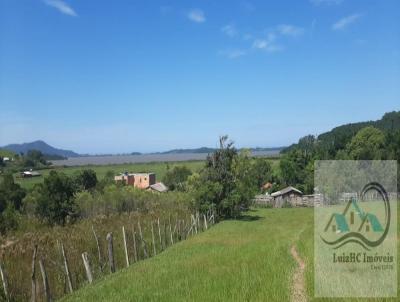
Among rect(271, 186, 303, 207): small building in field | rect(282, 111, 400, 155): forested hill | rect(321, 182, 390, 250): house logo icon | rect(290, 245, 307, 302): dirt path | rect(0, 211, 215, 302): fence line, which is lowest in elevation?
rect(271, 186, 303, 207): small building in field

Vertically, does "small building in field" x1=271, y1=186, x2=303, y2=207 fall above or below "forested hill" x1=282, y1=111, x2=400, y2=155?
below

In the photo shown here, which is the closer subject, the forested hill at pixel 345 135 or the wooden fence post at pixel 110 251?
the wooden fence post at pixel 110 251

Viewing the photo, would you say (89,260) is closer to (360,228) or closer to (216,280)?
(216,280)

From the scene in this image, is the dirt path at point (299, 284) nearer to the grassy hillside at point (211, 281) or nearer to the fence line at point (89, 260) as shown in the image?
the grassy hillside at point (211, 281)

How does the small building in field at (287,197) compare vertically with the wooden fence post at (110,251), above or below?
below

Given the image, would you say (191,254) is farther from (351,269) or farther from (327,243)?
(351,269)

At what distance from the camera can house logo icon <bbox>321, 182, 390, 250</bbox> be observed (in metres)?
11.9

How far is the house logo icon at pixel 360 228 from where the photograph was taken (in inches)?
470

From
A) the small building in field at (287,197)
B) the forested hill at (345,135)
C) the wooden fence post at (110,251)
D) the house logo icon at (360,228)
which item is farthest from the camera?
the forested hill at (345,135)

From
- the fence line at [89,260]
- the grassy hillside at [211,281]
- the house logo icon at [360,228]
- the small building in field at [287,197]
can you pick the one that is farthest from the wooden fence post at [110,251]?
the small building in field at [287,197]

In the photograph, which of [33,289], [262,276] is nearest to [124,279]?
[33,289]

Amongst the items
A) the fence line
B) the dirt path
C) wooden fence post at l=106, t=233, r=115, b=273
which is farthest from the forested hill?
the dirt path

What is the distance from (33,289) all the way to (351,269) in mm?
7371

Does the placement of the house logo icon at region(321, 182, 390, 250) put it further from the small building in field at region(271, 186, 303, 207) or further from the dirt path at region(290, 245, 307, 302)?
the small building in field at region(271, 186, 303, 207)
